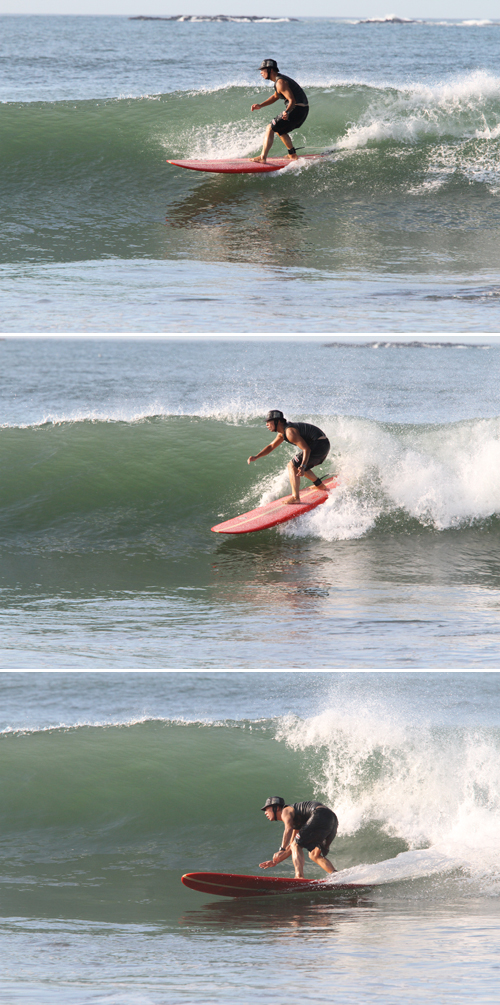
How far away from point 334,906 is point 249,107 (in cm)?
1022

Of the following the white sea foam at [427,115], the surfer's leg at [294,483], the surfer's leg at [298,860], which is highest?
the white sea foam at [427,115]

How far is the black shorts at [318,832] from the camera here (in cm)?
566

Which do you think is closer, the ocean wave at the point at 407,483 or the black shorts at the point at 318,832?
the black shorts at the point at 318,832

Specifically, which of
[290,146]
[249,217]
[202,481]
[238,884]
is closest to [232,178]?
[290,146]

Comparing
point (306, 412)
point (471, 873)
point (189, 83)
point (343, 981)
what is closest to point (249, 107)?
point (306, 412)

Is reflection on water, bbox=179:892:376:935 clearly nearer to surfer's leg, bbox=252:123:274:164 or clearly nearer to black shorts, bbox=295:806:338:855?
black shorts, bbox=295:806:338:855

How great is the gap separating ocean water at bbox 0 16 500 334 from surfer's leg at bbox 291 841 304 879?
3.51m

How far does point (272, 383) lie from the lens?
17000mm

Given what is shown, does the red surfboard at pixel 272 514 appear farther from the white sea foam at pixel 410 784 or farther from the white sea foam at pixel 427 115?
the white sea foam at pixel 427 115

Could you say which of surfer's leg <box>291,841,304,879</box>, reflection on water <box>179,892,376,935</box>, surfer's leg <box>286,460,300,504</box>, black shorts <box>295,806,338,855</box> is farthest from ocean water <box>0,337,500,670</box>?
reflection on water <box>179,892,376,935</box>

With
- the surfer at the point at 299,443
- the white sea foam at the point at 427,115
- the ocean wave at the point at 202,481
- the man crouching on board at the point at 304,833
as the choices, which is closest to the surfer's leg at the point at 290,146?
the white sea foam at the point at 427,115

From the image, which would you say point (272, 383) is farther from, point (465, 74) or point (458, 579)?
point (465, 74)

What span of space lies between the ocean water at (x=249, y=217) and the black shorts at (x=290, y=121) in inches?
18.8

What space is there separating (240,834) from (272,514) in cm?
274
